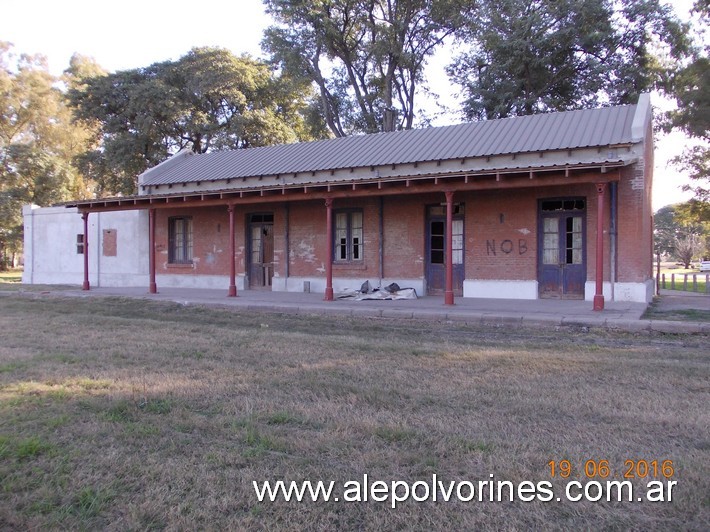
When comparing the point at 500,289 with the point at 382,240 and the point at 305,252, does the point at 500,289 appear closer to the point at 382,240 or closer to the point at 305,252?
the point at 382,240

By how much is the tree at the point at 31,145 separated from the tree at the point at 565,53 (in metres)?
27.0

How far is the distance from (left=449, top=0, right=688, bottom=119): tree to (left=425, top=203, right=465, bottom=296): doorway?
1190 cm

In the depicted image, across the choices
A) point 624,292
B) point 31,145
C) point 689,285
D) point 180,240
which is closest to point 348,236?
point 180,240

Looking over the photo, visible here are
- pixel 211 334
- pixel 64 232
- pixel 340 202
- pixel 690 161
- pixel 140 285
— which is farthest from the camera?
pixel 690 161

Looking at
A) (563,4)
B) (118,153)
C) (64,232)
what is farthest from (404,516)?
(118,153)

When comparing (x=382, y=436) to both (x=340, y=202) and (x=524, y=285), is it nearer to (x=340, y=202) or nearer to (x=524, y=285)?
(x=524, y=285)

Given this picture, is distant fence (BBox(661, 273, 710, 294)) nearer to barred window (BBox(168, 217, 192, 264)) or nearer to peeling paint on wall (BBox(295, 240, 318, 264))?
peeling paint on wall (BBox(295, 240, 318, 264))

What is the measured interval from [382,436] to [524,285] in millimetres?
10936

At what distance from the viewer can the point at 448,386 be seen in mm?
5289

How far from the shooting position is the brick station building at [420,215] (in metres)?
12.8

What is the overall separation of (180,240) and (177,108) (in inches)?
432

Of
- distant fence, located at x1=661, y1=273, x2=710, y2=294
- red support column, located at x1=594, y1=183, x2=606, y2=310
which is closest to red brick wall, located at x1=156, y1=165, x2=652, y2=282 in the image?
red support column, located at x1=594, y1=183, x2=606, y2=310
